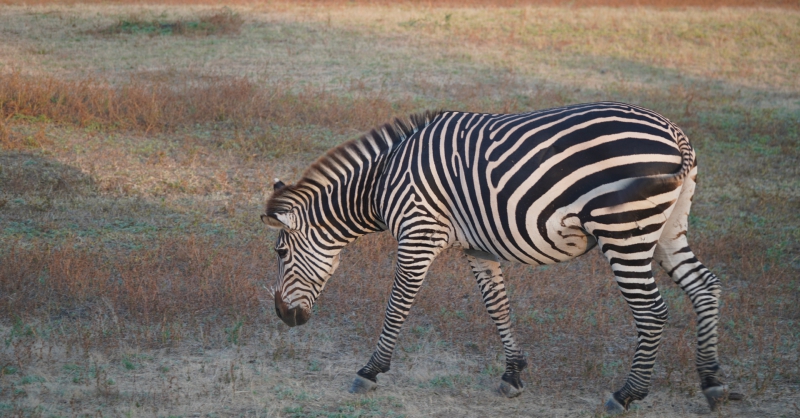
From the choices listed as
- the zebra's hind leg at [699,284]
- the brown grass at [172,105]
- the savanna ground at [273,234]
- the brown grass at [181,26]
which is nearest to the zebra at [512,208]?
the zebra's hind leg at [699,284]

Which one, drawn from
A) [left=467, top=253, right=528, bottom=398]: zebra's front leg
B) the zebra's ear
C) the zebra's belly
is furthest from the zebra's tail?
the zebra's ear

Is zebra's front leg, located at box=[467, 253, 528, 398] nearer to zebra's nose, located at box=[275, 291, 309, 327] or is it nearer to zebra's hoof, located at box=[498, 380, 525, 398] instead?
zebra's hoof, located at box=[498, 380, 525, 398]

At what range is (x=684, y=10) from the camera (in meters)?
25.2

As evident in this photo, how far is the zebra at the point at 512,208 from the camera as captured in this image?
503 centimetres

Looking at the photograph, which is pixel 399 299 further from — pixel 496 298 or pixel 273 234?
pixel 273 234

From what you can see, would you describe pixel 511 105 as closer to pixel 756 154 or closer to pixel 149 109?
pixel 756 154

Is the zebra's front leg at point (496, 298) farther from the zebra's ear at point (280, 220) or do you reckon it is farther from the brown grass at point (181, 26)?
the brown grass at point (181, 26)

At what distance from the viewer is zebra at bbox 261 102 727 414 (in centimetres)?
503

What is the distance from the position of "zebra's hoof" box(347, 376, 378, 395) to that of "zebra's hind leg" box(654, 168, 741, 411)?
7.90 ft

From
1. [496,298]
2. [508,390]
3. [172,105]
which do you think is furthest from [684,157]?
[172,105]

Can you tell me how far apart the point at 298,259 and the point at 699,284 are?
119 inches

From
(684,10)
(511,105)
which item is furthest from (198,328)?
(684,10)

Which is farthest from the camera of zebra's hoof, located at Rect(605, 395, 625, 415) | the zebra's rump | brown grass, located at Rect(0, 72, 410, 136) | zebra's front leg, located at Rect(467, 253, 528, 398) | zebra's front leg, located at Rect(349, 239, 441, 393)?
brown grass, located at Rect(0, 72, 410, 136)

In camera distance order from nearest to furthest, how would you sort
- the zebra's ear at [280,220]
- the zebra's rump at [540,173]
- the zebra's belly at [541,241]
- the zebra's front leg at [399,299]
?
the zebra's rump at [540,173], the zebra's belly at [541,241], the zebra's front leg at [399,299], the zebra's ear at [280,220]
